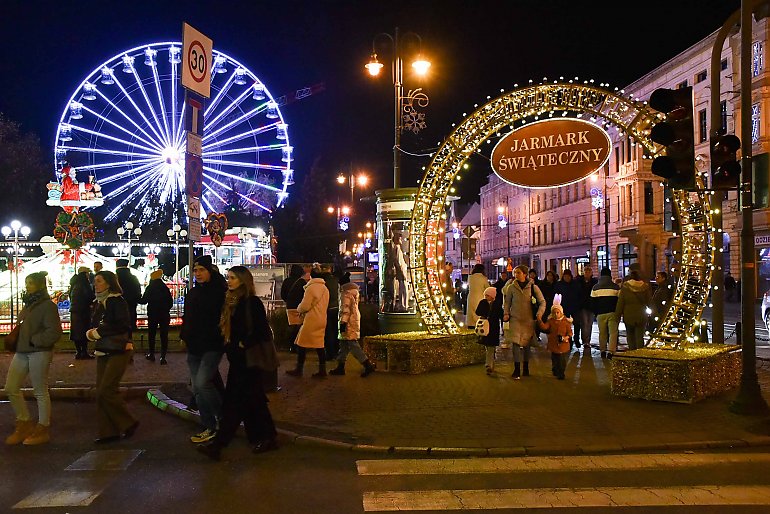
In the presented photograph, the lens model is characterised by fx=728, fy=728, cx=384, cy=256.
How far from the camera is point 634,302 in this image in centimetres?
1267

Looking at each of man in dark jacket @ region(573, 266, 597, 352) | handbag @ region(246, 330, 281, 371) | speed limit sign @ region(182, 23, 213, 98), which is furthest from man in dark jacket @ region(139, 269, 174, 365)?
man in dark jacket @ region(573, 266, 597, 352)

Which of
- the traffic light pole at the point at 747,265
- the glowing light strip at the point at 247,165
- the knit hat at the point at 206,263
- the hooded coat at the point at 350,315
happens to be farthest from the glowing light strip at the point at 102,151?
the traffic light pole at the point at 747,265

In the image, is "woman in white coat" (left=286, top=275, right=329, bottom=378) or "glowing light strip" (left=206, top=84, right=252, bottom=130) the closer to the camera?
"woman in white coat" (left=286, top=275, right=329, bottom=378)

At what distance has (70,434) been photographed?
818 cm

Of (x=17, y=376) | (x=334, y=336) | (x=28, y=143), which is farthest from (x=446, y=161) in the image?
(x=28, y=143)

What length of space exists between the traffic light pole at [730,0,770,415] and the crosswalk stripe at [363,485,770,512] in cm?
274

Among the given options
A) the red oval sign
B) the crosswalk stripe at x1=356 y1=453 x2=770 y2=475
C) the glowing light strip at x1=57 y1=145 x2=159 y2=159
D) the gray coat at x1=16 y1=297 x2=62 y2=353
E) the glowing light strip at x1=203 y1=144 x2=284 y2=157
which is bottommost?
the crosswalk stripe at x1=356 y1=453 x2=770 y2=475

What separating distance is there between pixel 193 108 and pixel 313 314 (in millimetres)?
3523

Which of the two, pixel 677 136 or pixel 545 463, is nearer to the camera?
pixel 545 463

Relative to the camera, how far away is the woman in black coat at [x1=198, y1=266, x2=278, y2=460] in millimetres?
6871

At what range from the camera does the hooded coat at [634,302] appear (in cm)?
1265

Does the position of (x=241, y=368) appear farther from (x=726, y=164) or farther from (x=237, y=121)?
(x=237, y=121)

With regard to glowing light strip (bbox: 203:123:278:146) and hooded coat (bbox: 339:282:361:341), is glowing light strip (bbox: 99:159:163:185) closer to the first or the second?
glowing light strip (bbox: 203:123:278:146)

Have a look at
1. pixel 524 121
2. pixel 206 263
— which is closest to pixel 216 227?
pixel 524 121
